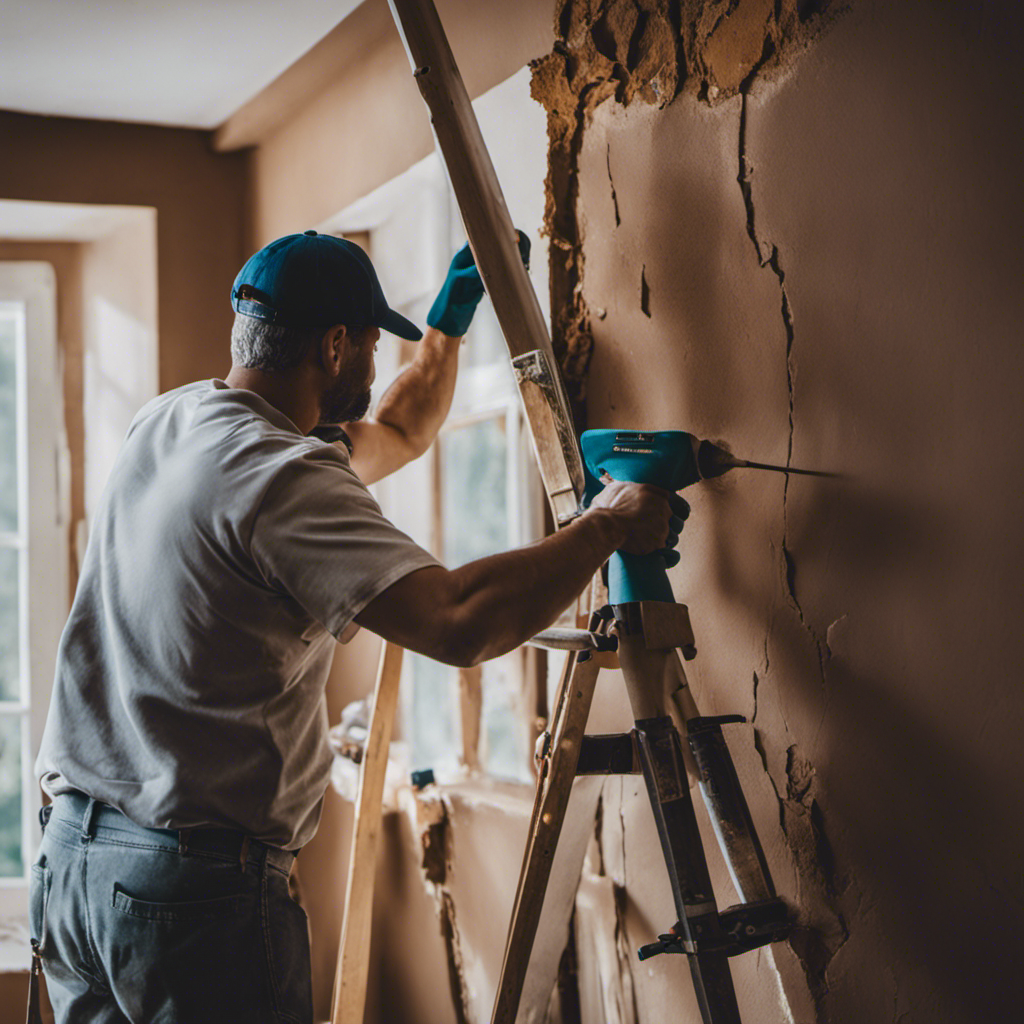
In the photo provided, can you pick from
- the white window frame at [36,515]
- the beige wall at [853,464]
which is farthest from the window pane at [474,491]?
the white window frame at [36,515]

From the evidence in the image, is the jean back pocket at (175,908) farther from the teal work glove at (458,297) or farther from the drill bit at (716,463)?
the teal work glove at (458,297)

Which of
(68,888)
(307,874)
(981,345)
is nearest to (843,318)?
(981,345)

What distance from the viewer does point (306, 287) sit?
4.20 ft

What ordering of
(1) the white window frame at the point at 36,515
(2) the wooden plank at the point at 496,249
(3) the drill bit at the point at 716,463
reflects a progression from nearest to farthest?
(3) the drill bit at the point at 716,463 → (2) the wooden plank at the point at 496,249 → (1) the white window frame at the point at 36,515

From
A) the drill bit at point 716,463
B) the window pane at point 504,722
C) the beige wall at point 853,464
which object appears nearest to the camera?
the beige wall at point 853,464

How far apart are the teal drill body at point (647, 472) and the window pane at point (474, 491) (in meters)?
0.89

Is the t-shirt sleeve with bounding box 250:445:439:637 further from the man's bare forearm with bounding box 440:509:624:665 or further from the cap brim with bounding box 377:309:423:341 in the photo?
the cap brim with bounding box 377:309:423:341

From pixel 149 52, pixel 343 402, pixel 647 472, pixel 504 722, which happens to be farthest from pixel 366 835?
pixel 149 52

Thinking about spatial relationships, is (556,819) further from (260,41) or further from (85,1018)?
(260,41)

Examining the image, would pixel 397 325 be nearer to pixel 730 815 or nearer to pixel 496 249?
pixel 496 249

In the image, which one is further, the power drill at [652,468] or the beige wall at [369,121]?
the beige wall at [369,121]

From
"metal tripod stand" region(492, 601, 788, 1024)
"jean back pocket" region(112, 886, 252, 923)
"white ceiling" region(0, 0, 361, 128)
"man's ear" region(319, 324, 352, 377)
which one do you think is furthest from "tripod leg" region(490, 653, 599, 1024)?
"white ceiling" region(0, 0, 361, 128)

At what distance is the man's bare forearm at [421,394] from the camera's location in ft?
5.83

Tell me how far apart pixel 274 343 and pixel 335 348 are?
3.1 inches
